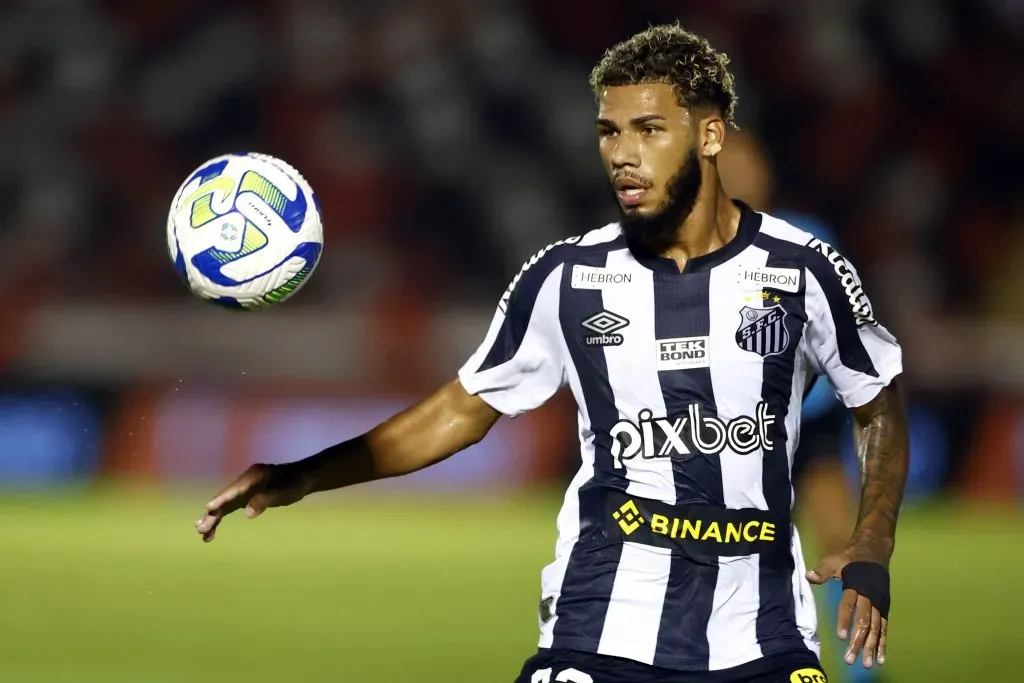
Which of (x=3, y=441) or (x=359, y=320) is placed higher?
(x=359, y=320)

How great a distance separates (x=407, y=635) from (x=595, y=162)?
9.10 m

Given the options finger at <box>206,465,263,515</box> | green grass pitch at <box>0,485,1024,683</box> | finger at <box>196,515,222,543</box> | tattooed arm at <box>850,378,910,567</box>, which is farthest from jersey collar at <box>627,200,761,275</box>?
green grass pitch at <box>0,485,1024,683</box>

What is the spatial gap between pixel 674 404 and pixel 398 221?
11.7 metres

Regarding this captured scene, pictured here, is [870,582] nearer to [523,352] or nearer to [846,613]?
[846,613]

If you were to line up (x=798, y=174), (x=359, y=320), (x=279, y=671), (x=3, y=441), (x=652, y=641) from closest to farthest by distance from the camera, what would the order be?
1. (x=652, y=641)
2. (x=279, y=671)
3. (x=3, y=441)
4. (x=359, y=320)
5. (x=798, y=174)

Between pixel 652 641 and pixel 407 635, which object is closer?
pixel 652 641

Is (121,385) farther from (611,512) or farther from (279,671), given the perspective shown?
(611,512)

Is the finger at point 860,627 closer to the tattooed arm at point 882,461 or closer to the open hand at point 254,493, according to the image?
the tattooed arm at point 882,461

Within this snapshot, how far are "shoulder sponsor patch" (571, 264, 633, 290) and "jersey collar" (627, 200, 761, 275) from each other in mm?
61

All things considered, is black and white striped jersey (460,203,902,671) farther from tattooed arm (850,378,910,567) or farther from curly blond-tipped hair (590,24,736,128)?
curly blond-tipped hair (590,24,736,128)

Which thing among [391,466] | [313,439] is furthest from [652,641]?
[313,439]

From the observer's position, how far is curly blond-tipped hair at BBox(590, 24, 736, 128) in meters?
3.54

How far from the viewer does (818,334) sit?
11.6ft

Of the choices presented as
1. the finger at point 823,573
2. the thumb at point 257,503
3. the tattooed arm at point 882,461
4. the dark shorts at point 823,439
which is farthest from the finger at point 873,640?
the dark shorts at point 823,439
